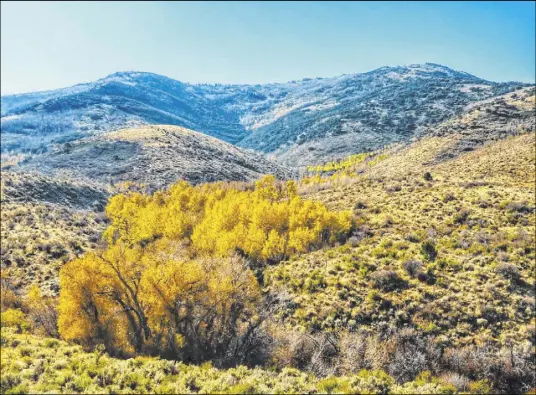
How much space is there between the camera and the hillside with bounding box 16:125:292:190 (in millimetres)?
139125

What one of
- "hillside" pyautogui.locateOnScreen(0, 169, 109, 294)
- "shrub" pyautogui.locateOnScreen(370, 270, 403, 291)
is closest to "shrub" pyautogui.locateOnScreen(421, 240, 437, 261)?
"shrub" pyautogui.locateOnScreen(370, 270, 403, 291)

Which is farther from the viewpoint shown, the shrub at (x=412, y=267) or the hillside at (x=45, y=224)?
the hillside at (x=45, y=224)

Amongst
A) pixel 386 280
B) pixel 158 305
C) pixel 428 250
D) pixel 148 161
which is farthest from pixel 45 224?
pixel 148 161

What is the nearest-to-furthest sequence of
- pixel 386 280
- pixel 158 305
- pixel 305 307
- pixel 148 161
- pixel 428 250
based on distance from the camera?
pixel 158 305, pixel 305 307, pixel 386 280, pixel 428 250, pixel 148 161

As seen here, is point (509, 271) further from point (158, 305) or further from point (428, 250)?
point (158, 305)

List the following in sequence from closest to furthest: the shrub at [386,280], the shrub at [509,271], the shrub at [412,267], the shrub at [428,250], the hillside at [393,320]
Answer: the hillside at [393,320], the shrub at [509,271], the shrub at [386,280], the shrub at [412,267], the shrub at [428,250]

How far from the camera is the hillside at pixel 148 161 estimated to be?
5477 inches

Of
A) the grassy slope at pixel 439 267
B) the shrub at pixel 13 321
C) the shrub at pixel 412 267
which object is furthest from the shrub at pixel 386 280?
the shrub at pixel 13 321

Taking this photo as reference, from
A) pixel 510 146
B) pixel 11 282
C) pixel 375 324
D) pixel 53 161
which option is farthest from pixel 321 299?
pixel 53 161

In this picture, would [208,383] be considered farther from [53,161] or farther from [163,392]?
[53,161]

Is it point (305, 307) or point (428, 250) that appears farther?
point (428, 250)

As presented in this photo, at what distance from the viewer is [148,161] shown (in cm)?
15075

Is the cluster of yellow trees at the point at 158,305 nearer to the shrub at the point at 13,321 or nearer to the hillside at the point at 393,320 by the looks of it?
the shrub at the point at 13,321

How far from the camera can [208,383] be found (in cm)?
1386
